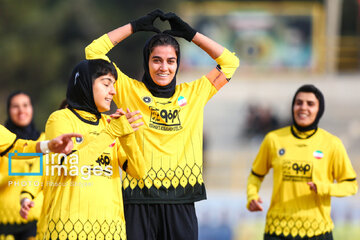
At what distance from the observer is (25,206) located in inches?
231

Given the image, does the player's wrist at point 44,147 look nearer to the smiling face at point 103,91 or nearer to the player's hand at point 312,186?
the smiling face at point 103,91

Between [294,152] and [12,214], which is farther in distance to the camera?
[12,214]

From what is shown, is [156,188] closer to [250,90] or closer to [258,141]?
[258,141]

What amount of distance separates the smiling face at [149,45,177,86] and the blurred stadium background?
1775 cm

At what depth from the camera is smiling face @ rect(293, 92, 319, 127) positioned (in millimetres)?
6594

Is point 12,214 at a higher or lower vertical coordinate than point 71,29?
lower

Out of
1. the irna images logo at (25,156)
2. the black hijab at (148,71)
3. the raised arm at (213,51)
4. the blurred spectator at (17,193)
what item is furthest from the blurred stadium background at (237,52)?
the black hijab at (148,71)

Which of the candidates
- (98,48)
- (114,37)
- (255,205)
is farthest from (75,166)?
(255,205)

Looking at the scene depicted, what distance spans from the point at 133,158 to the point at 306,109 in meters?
2.23

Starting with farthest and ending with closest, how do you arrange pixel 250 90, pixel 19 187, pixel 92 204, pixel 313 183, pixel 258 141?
pixel 250 90 < pixel 258 141 < pixel 19 187 < pixel 313 183 < pixel 92 204

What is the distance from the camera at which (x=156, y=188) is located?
17.9ft

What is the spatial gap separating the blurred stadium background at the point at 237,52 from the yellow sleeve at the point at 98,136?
18.5 meters

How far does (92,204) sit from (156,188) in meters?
0.75

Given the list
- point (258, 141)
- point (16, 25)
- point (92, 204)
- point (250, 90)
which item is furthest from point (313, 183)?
point (16, 25)
